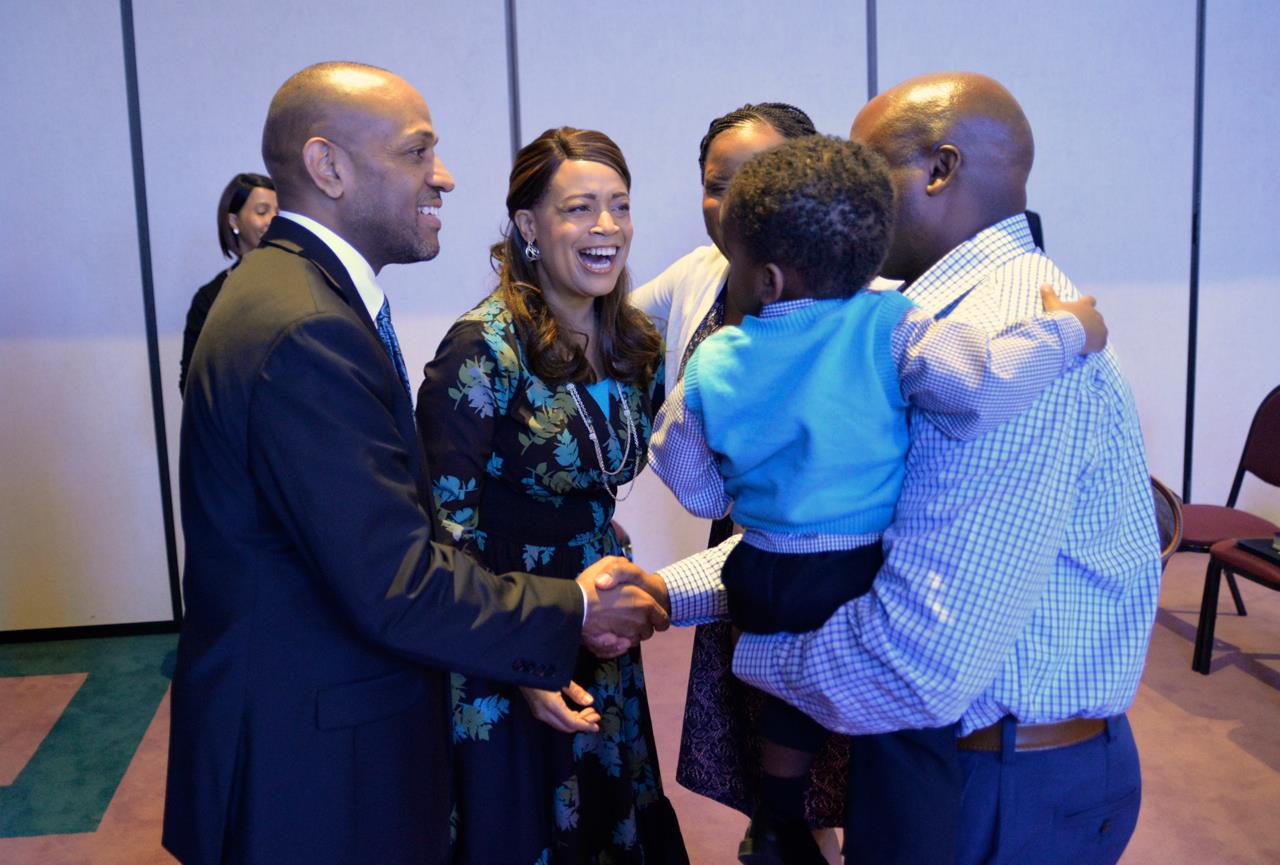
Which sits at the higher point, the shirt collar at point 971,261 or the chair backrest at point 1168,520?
the shirt collar at point 971,261

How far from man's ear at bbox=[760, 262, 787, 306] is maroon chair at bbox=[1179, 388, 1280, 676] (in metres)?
3.05

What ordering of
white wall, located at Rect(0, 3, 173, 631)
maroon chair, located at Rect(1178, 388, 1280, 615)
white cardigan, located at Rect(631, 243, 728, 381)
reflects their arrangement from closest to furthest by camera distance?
white cardigan, located at Rect(631, 243, 728, 381), maroon chair, located at Rect(1178, 388, 1280, 615), white wall, located at Rect(0, 3, 173, 631)

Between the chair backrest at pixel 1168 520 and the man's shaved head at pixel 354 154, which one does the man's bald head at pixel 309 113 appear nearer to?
the man's shaved head at pixel 354 154

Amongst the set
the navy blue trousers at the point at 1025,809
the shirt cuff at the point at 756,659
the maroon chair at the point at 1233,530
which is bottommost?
the maroon chair at the point at 1233,530

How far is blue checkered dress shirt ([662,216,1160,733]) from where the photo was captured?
113 cm

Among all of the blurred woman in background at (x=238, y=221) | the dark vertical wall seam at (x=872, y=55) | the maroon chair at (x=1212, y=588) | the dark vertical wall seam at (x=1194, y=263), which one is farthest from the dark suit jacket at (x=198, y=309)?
the dark vertical wall seam at (x=1194, y=263)

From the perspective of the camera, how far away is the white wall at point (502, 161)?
4.26 m

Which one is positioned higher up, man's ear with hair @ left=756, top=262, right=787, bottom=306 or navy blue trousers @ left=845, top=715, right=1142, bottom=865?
man's ear with hair @ left=756, top=262, right=787, bottom=306

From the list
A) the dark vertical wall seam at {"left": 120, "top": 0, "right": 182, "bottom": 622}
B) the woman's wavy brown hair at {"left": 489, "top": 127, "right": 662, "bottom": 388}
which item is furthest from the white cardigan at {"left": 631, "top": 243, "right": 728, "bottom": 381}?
the dark vertical wall seam at {"left": 120, "top": 0, "right": 182, "bottom": 622}

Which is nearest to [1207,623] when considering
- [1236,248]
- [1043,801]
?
[1236,248]

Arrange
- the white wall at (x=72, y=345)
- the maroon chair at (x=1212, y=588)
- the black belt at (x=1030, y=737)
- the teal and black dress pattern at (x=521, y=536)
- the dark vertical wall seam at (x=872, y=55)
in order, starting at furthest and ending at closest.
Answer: the dark vertical wall seam at (x=872, y=55) → the white wall at (x=72, y=345) → the maroon chair at (x=1212, y=588) → the teal and black dress pattern at (x=521, y=536) → the black belt at (x=1030, y=737)

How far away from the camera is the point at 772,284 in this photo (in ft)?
4.30

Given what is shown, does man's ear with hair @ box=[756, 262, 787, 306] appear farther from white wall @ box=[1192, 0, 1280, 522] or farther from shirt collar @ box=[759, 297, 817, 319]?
white wall @ box=[1192, 0, 1280, 522]

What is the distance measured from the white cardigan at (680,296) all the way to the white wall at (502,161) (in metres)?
1.72
